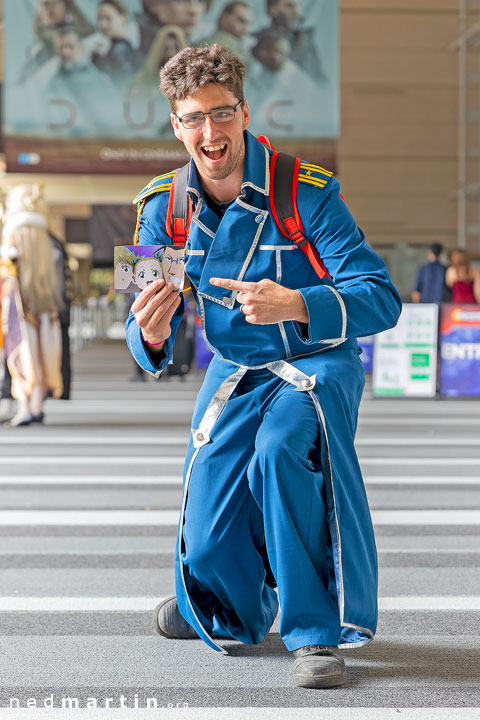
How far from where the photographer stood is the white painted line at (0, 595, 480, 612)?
13.4ft

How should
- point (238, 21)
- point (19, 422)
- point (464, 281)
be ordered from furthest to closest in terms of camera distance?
point (238, 21) < point (464, 281) < point (19, 422)

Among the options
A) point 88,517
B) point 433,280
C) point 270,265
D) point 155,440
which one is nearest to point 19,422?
point 155,440

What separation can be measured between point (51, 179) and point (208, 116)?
24411mm

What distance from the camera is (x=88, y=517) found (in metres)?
5.91

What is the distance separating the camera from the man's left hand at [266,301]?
2977 mm

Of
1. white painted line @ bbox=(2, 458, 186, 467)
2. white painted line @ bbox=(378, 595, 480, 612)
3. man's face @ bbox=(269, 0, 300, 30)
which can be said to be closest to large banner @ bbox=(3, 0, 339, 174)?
man's face @ bbox=(269, 0, 300, 30)

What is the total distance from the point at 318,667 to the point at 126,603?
125cm

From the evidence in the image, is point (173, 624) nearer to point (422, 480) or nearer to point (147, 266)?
point (147, 266)

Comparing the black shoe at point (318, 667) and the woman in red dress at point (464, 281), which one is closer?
the black shoe at point (318, 667)

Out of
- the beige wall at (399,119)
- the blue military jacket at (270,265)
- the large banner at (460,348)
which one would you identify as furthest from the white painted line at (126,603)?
the beige wall at (399,119)

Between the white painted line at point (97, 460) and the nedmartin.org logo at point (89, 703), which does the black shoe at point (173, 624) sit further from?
the white painted line at point (97, 460)

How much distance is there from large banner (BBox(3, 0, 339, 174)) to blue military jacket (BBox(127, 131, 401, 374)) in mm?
16668

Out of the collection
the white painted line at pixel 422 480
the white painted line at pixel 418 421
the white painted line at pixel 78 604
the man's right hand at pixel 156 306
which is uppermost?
the man's right hand at pixel 156 306

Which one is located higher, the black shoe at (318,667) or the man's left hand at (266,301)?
the man's left hand at (266,301)
